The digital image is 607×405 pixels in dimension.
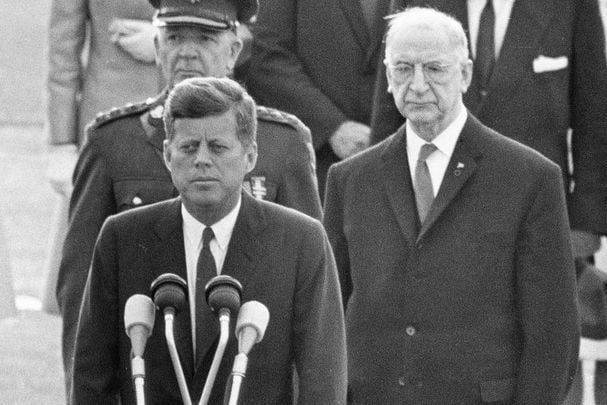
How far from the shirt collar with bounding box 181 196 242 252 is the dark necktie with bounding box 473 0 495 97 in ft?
8.99

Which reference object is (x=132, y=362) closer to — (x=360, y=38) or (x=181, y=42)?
(x=181, y=42)

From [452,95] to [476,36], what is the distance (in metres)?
1.36

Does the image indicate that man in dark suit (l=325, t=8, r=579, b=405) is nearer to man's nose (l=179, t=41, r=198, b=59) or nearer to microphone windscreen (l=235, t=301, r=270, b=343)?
man's nose (l=179, t=41, r=198, b=59)

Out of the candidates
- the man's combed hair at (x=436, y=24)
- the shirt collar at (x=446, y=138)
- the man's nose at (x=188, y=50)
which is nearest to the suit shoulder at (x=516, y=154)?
the shirt collar at (x=446, y=138)

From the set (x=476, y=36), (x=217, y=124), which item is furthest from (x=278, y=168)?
(x=476, y=36)

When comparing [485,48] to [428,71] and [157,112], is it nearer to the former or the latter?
[428,71]

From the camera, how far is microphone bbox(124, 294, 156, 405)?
6.19 m

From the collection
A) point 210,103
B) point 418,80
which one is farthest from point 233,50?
point 210,103

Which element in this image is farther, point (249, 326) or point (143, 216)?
point (143, 216)

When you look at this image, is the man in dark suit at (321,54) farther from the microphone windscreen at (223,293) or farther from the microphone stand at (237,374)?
the microphone stand at (237,374)

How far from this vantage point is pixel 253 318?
6.23 meters

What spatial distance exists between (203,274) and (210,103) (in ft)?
1.61

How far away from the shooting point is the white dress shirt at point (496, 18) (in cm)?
932

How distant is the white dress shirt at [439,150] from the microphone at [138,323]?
1.85m
